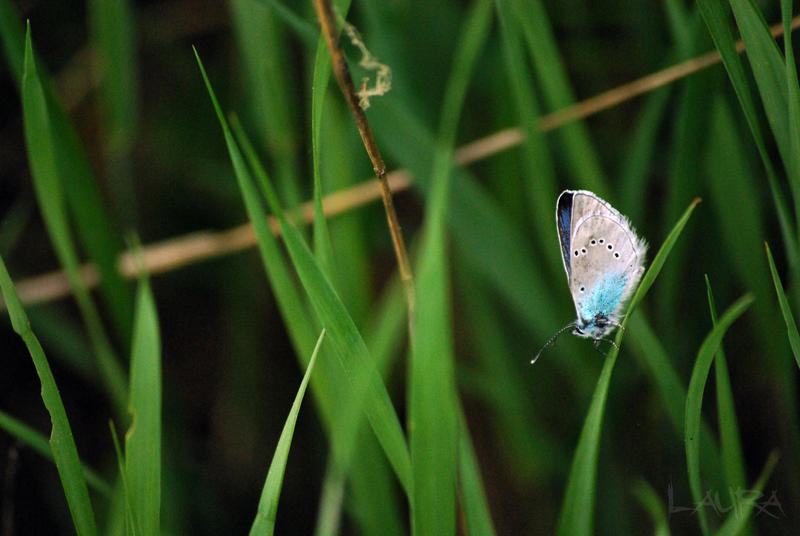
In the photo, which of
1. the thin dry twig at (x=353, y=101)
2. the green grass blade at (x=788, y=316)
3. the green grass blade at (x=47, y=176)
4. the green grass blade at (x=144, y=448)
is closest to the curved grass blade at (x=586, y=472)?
Result: the green grass blade at (x=788, y=316)

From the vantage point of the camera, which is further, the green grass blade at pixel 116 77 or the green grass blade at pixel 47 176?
the green grass blade at pixel 116 77

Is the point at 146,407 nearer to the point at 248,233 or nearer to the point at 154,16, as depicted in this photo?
the point at 248,233

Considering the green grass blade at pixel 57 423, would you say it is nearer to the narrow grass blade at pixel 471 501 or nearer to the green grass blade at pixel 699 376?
the narrow grass blade at pixel 471 501

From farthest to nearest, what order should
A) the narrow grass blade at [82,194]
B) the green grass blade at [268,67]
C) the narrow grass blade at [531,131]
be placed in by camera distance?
the green grass blade at [268,67], the narrow grass blade at [82,194], the narrow grass blade at [531,131]

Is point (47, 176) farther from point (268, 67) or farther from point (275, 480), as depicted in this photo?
point (275, 480)

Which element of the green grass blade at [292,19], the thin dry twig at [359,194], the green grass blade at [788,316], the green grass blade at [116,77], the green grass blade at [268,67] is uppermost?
the green grass blade at [116,77]

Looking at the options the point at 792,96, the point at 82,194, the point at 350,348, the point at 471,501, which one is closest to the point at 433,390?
the point at 350,348

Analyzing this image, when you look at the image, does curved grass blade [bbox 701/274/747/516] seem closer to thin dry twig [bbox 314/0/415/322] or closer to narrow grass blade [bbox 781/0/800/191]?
narrow grass blade [bbox 781/0/800/191]
